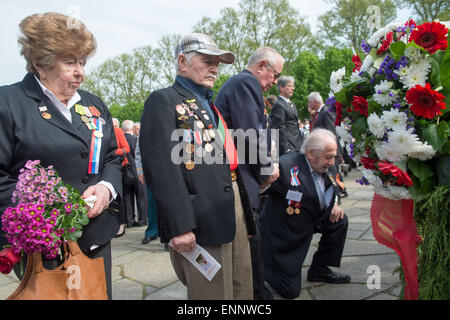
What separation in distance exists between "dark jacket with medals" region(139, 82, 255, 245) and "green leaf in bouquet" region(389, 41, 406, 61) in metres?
1.00

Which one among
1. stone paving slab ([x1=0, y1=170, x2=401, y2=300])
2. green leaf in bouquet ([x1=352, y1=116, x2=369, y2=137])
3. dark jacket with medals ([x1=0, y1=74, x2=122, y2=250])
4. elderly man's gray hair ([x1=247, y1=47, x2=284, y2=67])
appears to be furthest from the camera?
stone paving slab ([x1=0, y1=170, x2=401, y2=300])

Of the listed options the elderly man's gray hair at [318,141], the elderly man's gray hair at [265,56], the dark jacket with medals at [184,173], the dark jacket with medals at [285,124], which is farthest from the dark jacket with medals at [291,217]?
the dark jacket with medals at [285,124]

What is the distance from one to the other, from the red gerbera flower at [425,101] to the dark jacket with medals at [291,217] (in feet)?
6.49

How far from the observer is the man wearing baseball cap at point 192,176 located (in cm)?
188

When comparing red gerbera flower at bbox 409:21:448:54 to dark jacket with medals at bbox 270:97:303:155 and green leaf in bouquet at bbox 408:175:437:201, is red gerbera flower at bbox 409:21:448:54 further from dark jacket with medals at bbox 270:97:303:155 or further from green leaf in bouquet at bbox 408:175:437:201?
dark jacket with medals at bbox 270:97:303:155

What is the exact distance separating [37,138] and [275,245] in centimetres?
247

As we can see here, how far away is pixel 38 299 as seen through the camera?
137cm

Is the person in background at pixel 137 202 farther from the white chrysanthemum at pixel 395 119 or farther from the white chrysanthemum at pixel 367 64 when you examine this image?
the white chrysanthemum at pixel 395 119

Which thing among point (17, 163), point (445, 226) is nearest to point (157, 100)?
point (17, 163)

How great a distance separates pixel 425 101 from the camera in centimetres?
146

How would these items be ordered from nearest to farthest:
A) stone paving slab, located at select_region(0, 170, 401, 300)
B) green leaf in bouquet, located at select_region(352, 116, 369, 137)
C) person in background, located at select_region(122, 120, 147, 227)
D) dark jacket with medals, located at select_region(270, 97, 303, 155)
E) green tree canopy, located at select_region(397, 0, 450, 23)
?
green leaf in bouquet, located at select_region(352, 116, 369, 137), stone paving slab, located at select_region(0, 170, 401, 300), dark jacket with medals, located at select_region(270, 97, 303, 155), person in background, located at select_region(122, 120, 147, 227), green tree canopy, located at select_region(397, 0, 450, 23)

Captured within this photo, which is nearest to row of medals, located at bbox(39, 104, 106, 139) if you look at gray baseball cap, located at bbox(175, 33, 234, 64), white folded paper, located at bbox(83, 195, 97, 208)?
white folded paper, located at bbox(83, 195, 97, 208)

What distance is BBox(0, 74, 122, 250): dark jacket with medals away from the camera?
157 cm
